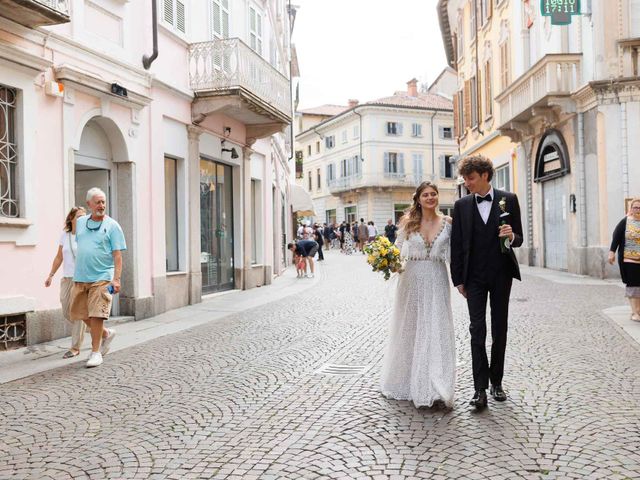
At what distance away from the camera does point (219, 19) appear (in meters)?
15.2

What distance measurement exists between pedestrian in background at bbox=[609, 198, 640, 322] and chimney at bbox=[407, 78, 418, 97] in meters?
56.0

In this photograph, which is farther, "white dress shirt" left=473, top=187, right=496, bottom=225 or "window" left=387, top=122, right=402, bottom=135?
"window" left=387, top=122, right=402, bottom=135

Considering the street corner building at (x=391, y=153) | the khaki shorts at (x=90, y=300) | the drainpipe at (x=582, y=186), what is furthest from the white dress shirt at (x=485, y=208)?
the street corner building at (x=391, y=153)

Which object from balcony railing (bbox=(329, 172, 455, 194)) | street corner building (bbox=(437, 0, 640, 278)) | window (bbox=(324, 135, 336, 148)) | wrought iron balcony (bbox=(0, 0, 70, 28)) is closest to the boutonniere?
wrought iron balcony (bbox=(0, 0, 70, 28))

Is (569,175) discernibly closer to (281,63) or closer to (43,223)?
(281,63)

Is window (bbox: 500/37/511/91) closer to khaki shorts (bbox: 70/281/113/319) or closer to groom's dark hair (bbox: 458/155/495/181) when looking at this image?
khaki shorts (bbox: 70/281/113/319)

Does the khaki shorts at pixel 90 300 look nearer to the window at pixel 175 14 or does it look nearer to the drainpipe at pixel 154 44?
the drainpipe at pixel 154 44

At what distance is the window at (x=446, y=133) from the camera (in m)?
59.0

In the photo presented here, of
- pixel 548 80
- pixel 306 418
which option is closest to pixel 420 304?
pixel 306 418

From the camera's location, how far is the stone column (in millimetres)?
13391

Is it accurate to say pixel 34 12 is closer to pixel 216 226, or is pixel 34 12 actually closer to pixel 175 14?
pixel 175 14

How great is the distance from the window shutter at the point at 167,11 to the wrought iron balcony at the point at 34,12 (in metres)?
4.18

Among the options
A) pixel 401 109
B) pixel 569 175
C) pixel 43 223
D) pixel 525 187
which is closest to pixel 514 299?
pixel 569 175

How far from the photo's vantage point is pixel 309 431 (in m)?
4.62
